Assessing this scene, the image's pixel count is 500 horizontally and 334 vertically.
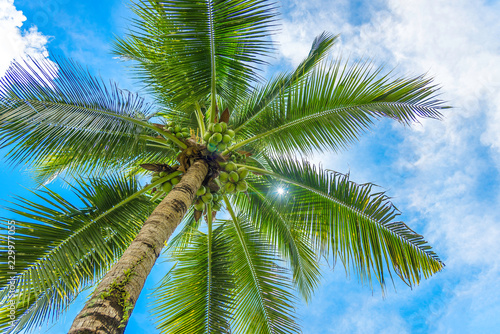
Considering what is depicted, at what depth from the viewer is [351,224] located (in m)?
4.04

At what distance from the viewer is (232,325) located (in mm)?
4551

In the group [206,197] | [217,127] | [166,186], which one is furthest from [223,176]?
[166,186]

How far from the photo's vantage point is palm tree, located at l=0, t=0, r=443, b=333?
3586mm

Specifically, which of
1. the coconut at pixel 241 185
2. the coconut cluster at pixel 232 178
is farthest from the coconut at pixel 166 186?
the coconut at pixel 241 185

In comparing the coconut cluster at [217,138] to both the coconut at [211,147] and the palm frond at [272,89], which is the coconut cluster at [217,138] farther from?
the palm frond at [272,89]

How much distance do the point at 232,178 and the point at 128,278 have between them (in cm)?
206

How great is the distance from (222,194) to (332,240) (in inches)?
63.8

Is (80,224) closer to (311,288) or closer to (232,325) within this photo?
(232,325)

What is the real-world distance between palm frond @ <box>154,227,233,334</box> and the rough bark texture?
6.52ft

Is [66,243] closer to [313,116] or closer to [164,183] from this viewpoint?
[164,183]

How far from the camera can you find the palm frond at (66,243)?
3293mm

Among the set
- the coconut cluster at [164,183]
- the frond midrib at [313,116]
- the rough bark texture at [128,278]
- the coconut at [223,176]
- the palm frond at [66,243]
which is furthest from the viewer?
the frond midrib at [313,116]

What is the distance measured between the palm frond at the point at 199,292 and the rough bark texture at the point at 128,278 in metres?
1.99

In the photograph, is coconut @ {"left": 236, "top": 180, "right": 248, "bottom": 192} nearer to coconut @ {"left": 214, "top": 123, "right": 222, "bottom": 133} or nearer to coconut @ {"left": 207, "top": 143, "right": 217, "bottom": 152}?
coconut @ {"left": 207, "top": 143, "right": 217, "bottom": 152}
